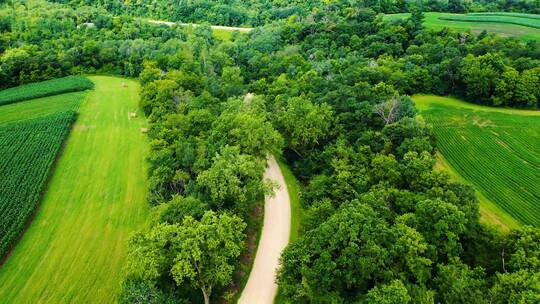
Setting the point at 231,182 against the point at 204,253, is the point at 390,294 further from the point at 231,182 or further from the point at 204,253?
the point at 231,182

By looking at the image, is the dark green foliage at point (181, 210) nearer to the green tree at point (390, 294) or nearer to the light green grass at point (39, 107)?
the green tree at point (390, 294)

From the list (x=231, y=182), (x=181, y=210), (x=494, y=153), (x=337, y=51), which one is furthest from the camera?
(x=337, y=51)

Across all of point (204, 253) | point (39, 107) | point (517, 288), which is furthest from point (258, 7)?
point (517, 288)

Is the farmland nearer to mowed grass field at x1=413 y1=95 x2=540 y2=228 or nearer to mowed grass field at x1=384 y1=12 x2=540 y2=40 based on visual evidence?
mowed grass field at x1=413 y1=95 x2=540 y2=228

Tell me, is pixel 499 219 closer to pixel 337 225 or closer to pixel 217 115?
pixel 337 225

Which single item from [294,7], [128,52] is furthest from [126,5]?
[294,7]

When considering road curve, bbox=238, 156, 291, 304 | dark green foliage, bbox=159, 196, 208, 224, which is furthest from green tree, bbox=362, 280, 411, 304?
dark green foliage, bbox=159, 196, 208, 224
